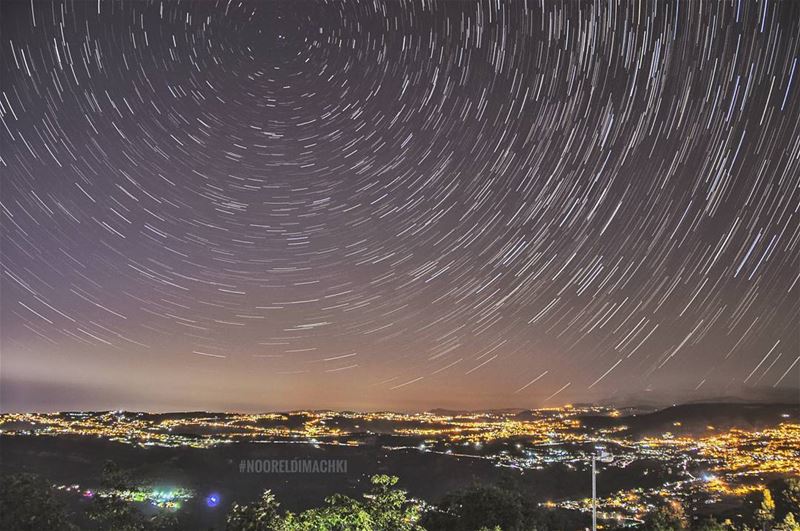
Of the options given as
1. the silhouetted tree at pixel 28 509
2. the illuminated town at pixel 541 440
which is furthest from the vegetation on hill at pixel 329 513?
the illuminated town at pixel 541 440

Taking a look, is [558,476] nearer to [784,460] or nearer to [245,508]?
[784,460]

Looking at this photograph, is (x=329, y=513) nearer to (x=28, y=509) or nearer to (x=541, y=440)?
(x=28, y=509)

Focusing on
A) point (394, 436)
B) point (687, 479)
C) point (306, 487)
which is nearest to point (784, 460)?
point (687, 479)

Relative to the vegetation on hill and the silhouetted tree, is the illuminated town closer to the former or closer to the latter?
the vegetation on hill

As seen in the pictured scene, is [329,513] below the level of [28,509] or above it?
above

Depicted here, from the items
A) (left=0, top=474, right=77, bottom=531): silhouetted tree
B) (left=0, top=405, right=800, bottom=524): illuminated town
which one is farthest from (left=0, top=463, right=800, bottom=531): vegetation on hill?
(left=0, top=405, right=800, bottom=524): illuminated town

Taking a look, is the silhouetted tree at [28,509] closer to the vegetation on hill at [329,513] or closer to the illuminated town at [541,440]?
the vegetation on hill at [329,513]

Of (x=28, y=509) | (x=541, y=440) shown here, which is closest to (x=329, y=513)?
(x=28, y=509)

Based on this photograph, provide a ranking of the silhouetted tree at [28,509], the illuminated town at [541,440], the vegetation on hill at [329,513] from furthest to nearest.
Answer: the illuminated town at [541,440], the silhouetted tree at [28,509], the vegetation on hill at [329,513]

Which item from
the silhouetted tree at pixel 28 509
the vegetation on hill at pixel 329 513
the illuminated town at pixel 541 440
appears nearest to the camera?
the vegetation on hill at pixel 329 513
